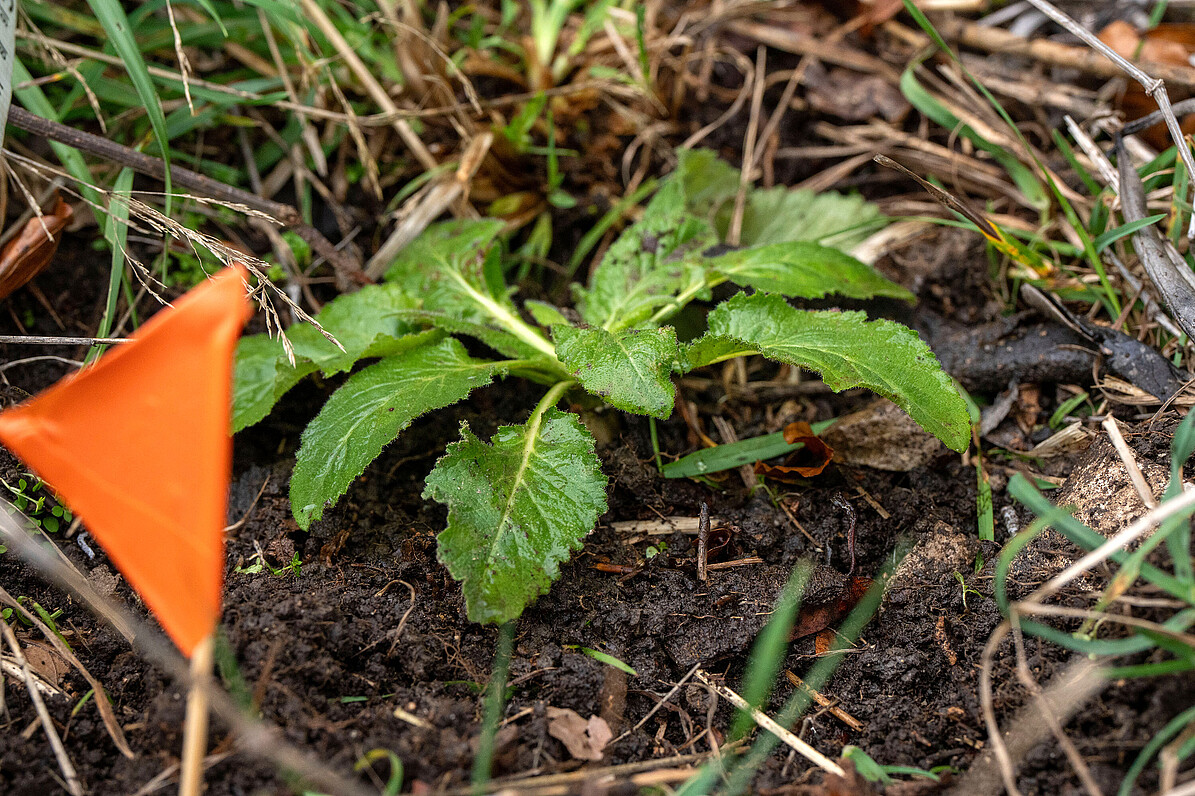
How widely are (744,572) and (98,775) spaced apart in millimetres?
1271

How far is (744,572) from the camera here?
5.96 feet

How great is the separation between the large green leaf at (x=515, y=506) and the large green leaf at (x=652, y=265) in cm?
55

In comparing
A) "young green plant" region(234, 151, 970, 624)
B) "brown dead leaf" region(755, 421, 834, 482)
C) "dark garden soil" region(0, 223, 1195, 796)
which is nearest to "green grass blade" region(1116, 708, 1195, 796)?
"dark garden soil" region(0, 223, 1195, 796)

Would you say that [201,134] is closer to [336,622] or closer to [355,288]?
[355,288]

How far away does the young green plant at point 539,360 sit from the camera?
66.7 inches

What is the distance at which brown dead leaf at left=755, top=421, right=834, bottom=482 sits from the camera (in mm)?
2020

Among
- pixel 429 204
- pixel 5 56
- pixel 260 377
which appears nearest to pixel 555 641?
pixel 260 377

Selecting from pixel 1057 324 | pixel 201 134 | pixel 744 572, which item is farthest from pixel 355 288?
pixel 1057 324

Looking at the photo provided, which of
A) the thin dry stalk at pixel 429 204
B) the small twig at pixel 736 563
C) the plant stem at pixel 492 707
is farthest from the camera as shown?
the thin dry stalk at pixel 429 204

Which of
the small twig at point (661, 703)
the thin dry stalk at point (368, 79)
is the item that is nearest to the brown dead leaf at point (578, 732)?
the small twig at point (661, 703)

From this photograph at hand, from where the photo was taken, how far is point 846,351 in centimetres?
186

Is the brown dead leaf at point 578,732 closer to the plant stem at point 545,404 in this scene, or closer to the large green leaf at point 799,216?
the plant stem at point 545,404

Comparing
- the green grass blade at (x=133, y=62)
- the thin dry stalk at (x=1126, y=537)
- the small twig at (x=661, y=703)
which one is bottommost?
the small twig at (x=661, y=703)

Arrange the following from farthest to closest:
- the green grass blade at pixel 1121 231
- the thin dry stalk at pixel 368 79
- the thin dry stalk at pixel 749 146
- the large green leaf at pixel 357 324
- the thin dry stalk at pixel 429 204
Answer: the thin dry stalk at pixel 749 146
the thin dry stalk at pixel 429 204
the thin dry stalk at pixel 368 79
the large green leaf at pixel 357 324
the green grass blade at pixel 1121 231
